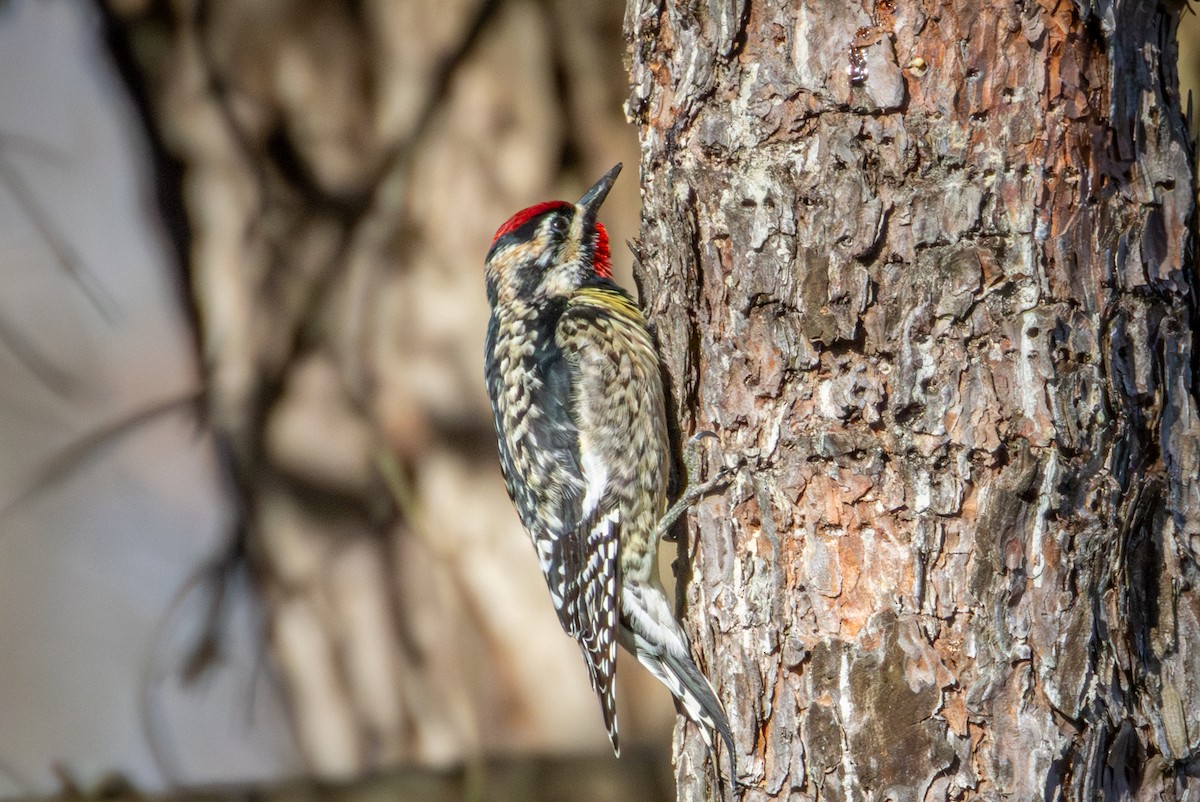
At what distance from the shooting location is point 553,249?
2953mm

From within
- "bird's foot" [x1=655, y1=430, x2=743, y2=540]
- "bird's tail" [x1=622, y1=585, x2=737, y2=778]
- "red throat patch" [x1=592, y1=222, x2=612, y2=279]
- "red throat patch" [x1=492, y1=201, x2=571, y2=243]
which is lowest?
"bird's tail" [x1=622, y1=585, x2=737, y2=778]

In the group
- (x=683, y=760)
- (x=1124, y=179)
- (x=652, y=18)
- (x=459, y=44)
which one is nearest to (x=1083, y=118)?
(x=1124, y=179)

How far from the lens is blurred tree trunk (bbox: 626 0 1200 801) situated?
170 cm

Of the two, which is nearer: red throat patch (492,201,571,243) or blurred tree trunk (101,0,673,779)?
red throat patch (492,201,571,243)

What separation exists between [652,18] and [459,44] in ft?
6.71

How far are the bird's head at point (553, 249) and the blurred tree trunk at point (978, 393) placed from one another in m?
1.06

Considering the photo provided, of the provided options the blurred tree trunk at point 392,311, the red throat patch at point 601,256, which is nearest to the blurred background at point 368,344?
the blurred tree trunk at point 392,311

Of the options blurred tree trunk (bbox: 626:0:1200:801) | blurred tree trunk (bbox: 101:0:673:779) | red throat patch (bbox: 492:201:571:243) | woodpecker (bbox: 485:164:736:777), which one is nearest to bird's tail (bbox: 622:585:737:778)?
woodpecker (bbox: 485:164:736:777)

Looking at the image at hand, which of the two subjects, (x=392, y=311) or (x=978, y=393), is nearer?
(x=978, y=393)

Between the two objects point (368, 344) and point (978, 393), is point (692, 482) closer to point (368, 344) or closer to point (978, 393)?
point (978, 393)

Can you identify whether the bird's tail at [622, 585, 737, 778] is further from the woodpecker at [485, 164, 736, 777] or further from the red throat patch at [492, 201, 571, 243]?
the red throat patch at [492, 201, 571, 243]

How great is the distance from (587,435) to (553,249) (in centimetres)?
57

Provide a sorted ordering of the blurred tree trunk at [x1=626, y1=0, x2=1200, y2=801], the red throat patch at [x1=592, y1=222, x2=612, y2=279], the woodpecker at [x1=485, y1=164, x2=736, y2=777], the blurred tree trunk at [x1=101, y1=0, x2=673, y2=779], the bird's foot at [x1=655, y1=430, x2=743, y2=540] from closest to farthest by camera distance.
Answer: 1. the blurred tree trunk at [x1=626, y1=0, x2=1200, y2=801]
2. the bird's foot at [x1=655, y1=430, x2=743, y2=540]
3. the woodpecker at [x1=485, y1=164, x2=736, y2=777]
4. the red throat patch at [x1=592, y1=222, x2=612, y2=279]
5. the blurred tree trunk at [x1=101, y1=0, x2=673, y2=779]

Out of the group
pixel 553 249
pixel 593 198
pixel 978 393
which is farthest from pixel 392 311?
pixel 978 393
